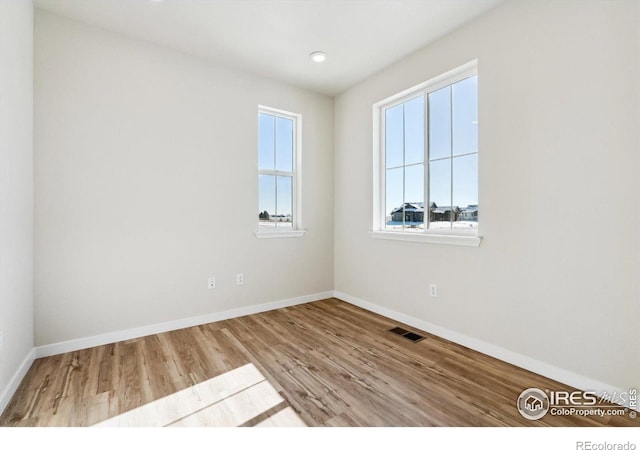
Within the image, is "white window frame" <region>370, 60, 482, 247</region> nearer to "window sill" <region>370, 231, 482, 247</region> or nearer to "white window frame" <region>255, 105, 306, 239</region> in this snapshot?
"window sill" <region>370, 231, 482, 247</region>

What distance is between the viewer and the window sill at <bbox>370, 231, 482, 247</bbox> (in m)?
2.51

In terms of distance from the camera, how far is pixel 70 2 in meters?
2.29

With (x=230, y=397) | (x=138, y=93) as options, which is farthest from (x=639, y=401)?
(x=138, y=93)

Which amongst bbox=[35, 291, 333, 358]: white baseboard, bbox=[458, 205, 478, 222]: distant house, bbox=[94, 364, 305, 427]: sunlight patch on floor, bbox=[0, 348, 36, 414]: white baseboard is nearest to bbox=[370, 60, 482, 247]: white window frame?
bbox=[458, 205, 478, 222]: distant house

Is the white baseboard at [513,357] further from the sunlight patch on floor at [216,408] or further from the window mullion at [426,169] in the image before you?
the sunlight patch on floor at [216,408]

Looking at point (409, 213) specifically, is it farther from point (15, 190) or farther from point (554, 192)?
point (15, 190)

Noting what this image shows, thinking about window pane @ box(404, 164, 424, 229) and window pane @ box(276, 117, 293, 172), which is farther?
window pane @ box(276, 117, 293, 172)

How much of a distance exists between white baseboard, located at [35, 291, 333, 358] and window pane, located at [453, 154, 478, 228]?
208 cm

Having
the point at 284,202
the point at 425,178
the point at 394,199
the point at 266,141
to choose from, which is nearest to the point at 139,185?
the point at 266,141

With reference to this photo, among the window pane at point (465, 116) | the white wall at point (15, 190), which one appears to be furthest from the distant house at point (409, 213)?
the white wall at point (15, 190)

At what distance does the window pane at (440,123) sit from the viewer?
9.23ft

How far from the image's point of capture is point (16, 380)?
1.94 m

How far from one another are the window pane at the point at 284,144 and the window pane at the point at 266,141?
2.8 inches

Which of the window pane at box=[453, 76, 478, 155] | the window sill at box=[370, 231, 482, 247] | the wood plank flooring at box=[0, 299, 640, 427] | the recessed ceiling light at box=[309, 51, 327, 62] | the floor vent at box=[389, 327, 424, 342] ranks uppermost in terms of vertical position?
the recessed ceiling light at box=[309, 51, 327, 62]
